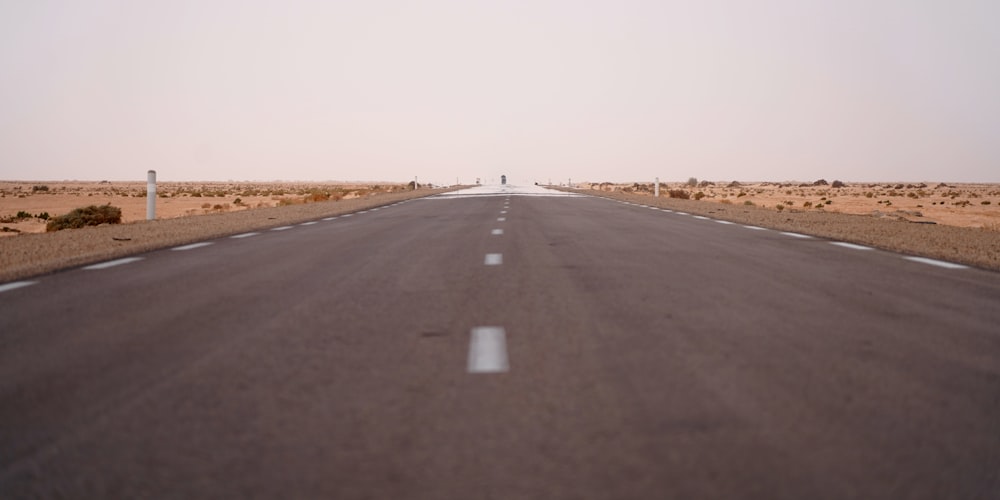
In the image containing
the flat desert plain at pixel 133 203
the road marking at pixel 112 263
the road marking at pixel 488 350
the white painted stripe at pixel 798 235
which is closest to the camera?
the road marking at pixel 488 350

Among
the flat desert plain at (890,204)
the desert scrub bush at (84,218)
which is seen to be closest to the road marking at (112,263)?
the desert scrub bush at (84,218)

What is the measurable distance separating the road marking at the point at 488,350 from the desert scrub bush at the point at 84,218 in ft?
72.1

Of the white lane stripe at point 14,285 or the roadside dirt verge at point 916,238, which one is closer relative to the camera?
the white lane stripe at point 14,285

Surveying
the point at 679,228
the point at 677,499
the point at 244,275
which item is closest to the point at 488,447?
the point at 677,499

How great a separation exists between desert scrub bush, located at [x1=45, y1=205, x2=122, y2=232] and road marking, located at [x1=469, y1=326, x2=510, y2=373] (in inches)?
865

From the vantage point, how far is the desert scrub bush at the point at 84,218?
2471 centimetres

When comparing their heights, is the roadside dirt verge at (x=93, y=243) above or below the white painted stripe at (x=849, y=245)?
below

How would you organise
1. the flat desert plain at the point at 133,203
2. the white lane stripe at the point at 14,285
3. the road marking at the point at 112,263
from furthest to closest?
1. the flat desert plain at the point at 133,203
2. the road marking at the point at 112,263
3. the white lane stripe at the point at 14,285

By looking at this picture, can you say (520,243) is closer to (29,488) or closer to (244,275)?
(244,275)

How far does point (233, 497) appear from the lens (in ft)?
9.68

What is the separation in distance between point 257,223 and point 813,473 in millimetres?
18019

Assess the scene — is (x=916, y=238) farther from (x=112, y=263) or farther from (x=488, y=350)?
(x=112, y=263)

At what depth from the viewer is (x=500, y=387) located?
4.29 metres

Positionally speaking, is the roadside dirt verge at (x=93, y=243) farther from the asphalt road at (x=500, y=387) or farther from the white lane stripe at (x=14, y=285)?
the asphalt road at (x=500, y=387)
